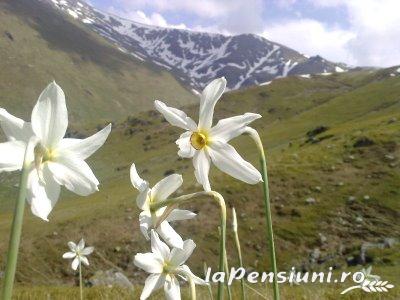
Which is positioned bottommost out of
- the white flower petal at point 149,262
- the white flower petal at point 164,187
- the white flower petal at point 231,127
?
the white flower petal at point 149,262

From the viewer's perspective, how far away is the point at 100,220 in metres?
30.5

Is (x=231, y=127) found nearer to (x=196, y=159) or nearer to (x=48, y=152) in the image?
(x=196, y=159)

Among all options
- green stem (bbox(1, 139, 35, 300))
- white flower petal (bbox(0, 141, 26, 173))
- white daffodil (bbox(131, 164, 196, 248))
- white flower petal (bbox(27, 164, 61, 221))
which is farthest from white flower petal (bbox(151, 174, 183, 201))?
green stem (bbox(1, 139, 35, 300))

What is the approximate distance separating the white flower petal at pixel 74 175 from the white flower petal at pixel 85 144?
1.4 inches

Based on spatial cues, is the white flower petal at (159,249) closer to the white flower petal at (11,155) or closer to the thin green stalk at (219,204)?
the thin green stalk at (219,204)

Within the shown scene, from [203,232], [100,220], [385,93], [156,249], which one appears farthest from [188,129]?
[385,93]

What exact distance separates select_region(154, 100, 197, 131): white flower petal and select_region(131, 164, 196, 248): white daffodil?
A: 0.80 ft

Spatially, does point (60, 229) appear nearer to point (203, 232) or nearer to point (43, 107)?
point (203, 232)

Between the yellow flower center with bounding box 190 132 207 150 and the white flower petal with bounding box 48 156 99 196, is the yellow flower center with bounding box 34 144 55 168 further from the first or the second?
the yellow flower center with bounding box 190 132 207 150

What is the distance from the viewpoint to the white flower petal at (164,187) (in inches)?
99.8

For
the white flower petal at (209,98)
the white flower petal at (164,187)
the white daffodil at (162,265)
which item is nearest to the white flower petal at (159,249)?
the white daffodil at (162,265)

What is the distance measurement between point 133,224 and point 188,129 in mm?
27019

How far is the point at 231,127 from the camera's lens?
2.38 meters

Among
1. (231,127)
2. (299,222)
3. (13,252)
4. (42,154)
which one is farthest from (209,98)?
(299,222)
